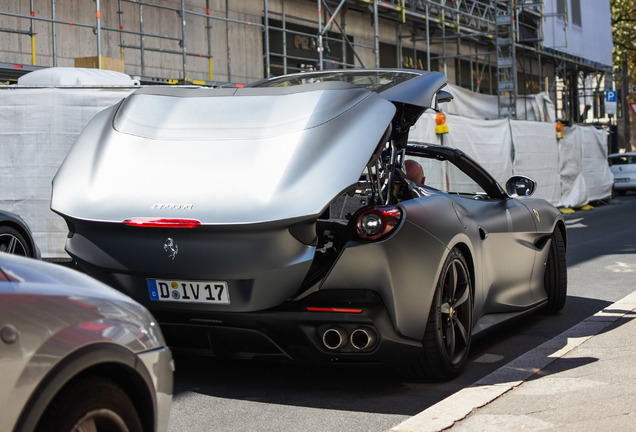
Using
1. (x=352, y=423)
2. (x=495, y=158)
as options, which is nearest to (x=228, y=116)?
(x=352, y=423)

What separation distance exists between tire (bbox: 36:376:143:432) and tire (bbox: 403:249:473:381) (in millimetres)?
2426

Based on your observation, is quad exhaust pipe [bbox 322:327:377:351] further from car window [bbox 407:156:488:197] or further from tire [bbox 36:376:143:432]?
car window [bbox 407:156:488:197]

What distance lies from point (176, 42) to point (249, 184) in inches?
612

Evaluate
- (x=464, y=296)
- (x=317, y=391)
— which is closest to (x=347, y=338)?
(x=317, y=391)

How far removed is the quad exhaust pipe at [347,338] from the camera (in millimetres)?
4996

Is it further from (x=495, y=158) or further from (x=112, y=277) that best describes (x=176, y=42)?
(x=112, y=277)

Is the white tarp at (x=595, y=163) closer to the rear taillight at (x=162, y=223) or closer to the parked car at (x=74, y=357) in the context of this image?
the rear taillight at (x=162, y=223)

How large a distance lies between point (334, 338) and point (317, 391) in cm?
50

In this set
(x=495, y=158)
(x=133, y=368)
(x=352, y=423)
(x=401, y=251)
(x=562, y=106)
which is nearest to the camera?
(x=133, y=368)

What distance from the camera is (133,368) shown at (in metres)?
3.11

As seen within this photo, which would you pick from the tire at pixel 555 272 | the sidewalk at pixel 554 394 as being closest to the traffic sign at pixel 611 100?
the tire at pixel 555 272

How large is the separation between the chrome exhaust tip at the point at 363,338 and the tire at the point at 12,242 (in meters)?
4.20

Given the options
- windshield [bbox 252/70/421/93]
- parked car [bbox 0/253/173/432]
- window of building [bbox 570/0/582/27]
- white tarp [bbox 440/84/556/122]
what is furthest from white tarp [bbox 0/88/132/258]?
window of building [bbox 570/0/582/27]

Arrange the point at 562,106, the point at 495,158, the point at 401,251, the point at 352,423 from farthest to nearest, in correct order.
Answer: the point at 562,106, the point at 495,158, the point at 401,251, the point at 352,423
